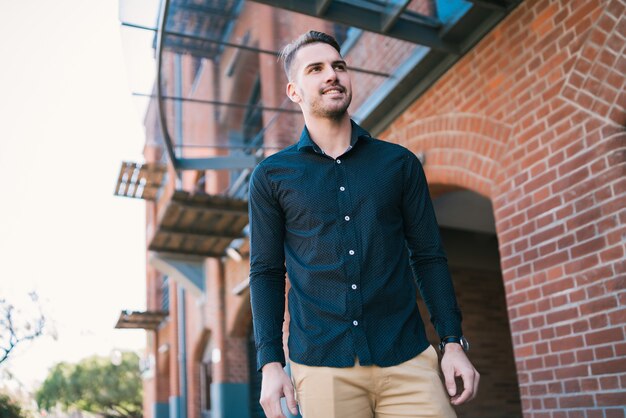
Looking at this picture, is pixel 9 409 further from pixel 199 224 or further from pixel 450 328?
pixel 450 328

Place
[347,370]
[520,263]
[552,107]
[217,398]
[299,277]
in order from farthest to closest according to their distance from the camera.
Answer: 1. [217,398]
2. [520,263]
3. [552,107]
4. [299,277]
5. [347,370]

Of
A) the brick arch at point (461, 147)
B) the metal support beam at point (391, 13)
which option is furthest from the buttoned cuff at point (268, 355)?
the metal support beam at point (391, 13)

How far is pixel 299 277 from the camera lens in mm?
1976

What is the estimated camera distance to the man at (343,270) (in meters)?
1.83

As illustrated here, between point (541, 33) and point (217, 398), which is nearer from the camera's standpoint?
point (541, 33)

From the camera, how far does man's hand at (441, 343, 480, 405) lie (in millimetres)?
1798

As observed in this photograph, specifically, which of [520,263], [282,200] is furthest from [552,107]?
[282,200]

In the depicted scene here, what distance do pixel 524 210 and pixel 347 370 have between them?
10.4 ft

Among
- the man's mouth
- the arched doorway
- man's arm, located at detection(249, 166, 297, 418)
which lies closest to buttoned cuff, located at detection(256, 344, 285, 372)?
man's arm, located at detection(249, 166, 297, 418)

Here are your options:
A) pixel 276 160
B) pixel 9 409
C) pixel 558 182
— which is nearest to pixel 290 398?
pixel 276 160

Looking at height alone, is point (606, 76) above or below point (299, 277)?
above

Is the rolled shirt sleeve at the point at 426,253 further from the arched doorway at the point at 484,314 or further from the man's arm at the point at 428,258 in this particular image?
the arched doorway at the point at 484,314

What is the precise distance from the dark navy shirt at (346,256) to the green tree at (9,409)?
875cm

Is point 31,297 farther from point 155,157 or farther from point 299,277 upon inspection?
point 299,277
